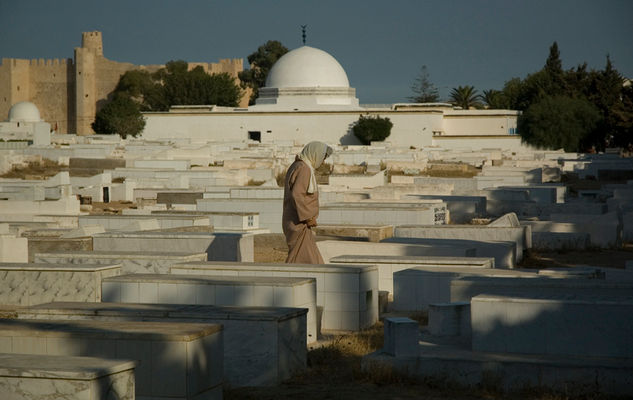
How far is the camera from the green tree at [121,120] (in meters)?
48.2

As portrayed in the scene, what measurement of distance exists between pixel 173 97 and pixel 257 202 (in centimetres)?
4625

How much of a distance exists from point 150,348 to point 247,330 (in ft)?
2.72

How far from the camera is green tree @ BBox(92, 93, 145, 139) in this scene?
1896 inches

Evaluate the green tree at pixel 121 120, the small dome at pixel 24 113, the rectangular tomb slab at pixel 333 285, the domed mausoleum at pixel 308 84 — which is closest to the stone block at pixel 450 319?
the rectangular tomb slab at pixel 333 285

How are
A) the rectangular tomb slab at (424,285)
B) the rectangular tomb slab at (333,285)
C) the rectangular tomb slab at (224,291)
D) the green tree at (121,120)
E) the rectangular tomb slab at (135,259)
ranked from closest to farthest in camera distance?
the rectangular tomb slab at (224,291) < the rectangular tomb slab at (333,285) < the rectangular tomb slab at (424,285) < the rectangular tomb slab at (135,259) < the green tree at (121,120)

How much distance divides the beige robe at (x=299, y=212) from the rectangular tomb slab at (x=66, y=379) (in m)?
3.38

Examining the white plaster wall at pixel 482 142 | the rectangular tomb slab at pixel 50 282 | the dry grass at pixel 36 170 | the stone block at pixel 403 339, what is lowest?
the stone block at pixel 403 339

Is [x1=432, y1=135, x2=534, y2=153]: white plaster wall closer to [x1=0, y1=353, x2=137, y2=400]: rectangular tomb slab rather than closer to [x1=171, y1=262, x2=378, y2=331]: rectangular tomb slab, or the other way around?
[x1=171, y1=262, x2=378, y2=331]: rectangular tomb slab

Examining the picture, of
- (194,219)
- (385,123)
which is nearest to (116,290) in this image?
(194,219)

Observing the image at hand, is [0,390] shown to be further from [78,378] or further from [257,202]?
[257,202]

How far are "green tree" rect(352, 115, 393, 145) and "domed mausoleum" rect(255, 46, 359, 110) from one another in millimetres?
2509

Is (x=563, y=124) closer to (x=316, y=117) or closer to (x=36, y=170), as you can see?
(x=316, y=117)

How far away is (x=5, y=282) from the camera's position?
23.7 feet

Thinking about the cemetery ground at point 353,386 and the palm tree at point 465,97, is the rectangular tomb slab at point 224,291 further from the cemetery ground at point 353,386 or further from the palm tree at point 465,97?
the palm tree at point 465,97
